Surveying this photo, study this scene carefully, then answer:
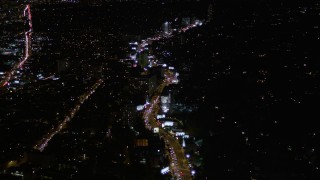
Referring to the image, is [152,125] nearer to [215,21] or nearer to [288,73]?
[288,73]

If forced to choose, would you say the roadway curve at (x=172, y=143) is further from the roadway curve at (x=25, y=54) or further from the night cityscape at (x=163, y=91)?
the roadway curve at (x=25, y=54)

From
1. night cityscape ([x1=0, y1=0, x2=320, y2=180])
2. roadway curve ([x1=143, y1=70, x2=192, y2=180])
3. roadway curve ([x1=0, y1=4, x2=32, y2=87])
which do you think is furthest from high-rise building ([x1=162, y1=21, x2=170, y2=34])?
roadway curve ([x1=143, y1=70, x2=192, y2=180])

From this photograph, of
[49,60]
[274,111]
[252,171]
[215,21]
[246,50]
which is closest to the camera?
[252,171]

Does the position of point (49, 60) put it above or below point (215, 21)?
below

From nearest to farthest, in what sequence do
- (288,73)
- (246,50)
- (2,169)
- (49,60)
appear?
(2,169) → (288,73) → (246,50) → (49,60)

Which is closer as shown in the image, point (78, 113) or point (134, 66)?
point (78, 113)

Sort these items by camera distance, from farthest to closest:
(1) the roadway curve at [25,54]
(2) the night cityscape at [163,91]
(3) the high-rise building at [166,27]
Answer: (3) the high-rise building at [166,27] → (1) the roadway curve at [25,54] → (2) the night cityscape at [163,91]

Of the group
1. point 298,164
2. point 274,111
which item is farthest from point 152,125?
point 298,164

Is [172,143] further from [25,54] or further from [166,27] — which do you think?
[166,27]

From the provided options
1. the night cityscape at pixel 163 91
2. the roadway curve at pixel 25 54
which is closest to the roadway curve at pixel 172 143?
the night cityscape at pixel 163 91
